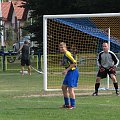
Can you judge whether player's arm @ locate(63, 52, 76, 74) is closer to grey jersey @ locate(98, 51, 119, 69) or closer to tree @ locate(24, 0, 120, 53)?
grey jersey @ locate(98, 51, 119, 69)

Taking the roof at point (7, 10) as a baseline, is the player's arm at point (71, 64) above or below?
below

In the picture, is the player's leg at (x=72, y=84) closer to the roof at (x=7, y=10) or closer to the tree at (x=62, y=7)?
the tree at (x=62, y=7)

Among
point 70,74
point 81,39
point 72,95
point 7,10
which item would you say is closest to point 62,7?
point 81,39

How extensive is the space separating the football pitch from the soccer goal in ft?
6.31

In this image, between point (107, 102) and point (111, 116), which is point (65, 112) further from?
point (107, 102)

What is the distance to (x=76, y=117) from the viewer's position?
1141 cm

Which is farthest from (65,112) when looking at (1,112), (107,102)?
(107,102)

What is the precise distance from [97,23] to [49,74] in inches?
116

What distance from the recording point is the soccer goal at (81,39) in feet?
60.8

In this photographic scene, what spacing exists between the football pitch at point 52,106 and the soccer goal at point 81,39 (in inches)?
75.7

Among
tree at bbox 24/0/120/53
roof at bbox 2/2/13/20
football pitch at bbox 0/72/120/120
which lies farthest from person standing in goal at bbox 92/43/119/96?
roof at bbox 2/2/13/20

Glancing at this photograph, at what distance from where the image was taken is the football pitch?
11533 millimetres

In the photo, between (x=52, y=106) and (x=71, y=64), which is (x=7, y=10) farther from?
(x=71, y=64)

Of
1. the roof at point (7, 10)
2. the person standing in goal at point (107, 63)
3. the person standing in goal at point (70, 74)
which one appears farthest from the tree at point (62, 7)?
the roof at point (7, 10)
